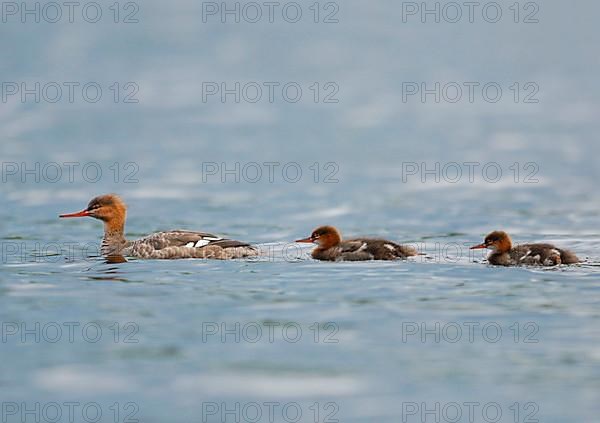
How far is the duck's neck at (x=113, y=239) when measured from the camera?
44.3ft

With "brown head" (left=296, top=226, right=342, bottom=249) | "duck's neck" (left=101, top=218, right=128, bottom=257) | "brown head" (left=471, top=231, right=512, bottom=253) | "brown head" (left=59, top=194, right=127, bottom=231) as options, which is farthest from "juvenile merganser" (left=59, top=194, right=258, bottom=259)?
"brown head" (left=471, top=231, right=512, bottom=253)

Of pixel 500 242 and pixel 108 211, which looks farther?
pixel 108 211

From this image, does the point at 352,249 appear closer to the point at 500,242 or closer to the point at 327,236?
the point at 327,236

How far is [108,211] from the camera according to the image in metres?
13.8

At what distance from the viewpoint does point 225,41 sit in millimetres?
35062

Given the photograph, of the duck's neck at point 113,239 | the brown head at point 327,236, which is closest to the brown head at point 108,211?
the duck's neck at point 113,239

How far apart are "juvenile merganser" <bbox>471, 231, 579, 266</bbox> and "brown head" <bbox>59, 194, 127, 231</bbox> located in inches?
158

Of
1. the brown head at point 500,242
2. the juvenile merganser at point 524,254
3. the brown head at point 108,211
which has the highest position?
the brown head at point 108,211

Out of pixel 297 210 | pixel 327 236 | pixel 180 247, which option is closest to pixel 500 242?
pixel 327 236

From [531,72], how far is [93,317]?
2380 centimetres

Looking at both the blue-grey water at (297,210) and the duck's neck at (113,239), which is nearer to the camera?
the blue-grey water at (297,210)

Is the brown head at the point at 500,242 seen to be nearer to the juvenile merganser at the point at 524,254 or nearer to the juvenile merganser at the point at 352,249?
the juvenile merganser at the point at 524,254

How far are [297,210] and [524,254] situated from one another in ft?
19.7

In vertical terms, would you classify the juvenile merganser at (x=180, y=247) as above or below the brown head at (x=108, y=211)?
below
